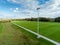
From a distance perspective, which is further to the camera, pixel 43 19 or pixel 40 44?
pixel 43 19

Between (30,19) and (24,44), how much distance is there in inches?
1495

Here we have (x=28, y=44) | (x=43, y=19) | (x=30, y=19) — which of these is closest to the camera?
(x=28, y=44)

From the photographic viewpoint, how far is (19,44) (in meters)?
10.4

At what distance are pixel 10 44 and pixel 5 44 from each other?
0.40 metres

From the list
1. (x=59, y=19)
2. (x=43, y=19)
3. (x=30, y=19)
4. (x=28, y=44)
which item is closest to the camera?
(x=28, y=44)

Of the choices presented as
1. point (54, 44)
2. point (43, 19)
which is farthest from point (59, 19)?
point (54, 44)

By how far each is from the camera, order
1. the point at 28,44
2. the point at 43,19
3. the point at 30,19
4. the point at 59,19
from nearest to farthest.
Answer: the point at 28,44
the point at 59,19
the point at 43,19
the point at 30,19

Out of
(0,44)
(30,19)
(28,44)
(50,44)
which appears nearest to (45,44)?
(50,44)

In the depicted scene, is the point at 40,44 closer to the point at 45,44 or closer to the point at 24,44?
the point at 45,44

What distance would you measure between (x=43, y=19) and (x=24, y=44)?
28959 mm

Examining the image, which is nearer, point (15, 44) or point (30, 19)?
point (15, 44)

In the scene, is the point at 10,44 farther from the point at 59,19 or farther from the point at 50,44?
the point at 59,19

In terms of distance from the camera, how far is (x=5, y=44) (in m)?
10.3

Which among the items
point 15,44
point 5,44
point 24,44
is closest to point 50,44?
point 24,44
